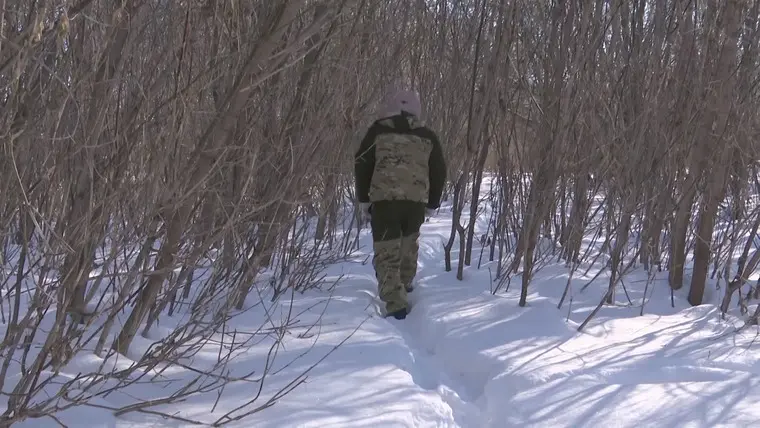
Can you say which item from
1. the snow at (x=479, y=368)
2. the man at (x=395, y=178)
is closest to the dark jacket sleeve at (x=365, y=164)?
the man at (x=395, y=178)

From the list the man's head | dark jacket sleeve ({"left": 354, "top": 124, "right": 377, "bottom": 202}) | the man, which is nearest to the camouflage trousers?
the man

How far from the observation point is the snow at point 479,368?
2.74 m

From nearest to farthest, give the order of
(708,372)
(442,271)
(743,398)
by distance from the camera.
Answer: (743,398) → (708,372) → (442,271)

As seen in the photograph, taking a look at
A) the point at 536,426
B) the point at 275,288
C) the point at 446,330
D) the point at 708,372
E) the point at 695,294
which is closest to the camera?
the point at 536,426

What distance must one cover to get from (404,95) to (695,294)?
2372 millimetres

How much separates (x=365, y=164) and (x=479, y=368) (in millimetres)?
1636

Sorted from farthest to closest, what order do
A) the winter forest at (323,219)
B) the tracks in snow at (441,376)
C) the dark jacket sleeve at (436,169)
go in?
1. the dark jacket sleeve at (436,169)
2. the tracks in snow at (441,376)
3. the winter forest at (323,219)

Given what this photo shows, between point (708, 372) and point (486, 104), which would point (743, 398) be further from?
point (486, 104)

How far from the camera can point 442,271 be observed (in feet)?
19.5

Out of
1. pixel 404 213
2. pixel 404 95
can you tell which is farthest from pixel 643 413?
pixel 404 95

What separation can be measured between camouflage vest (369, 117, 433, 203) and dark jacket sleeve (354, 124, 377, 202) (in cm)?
7

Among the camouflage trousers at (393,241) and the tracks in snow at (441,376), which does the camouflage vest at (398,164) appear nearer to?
the camouflage trousers at (393,241)

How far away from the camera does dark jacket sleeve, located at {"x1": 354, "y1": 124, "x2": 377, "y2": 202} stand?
4691 mm

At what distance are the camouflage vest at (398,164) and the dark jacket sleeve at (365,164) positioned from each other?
7cm
